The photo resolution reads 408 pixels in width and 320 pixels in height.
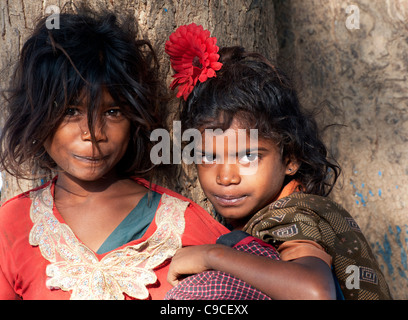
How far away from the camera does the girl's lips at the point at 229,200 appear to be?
2.15 metres

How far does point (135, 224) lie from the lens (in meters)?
2.10

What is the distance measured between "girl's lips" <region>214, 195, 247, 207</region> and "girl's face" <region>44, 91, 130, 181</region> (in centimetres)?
45

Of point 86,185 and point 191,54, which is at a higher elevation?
point 191,54

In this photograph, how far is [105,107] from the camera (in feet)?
6.49

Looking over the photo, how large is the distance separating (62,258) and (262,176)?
0.83 metres

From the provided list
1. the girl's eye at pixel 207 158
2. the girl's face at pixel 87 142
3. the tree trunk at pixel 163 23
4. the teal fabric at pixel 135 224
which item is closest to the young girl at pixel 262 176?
the girl's eye at pixel 207 158

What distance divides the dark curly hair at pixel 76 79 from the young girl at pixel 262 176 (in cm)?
20

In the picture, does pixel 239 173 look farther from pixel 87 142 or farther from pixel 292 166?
pixel 87 142

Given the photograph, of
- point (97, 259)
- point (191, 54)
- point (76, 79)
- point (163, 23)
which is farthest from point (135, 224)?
point (163, 23)

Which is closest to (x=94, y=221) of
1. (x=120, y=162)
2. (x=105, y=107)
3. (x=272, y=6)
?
(x=120, y=162)

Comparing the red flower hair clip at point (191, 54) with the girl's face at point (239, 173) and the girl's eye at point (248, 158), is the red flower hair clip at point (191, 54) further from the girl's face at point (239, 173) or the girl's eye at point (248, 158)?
the girl's eye at point (248, 158)

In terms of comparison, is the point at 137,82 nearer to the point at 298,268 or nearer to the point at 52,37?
the point at 52,37

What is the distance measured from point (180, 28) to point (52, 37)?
518 mm
